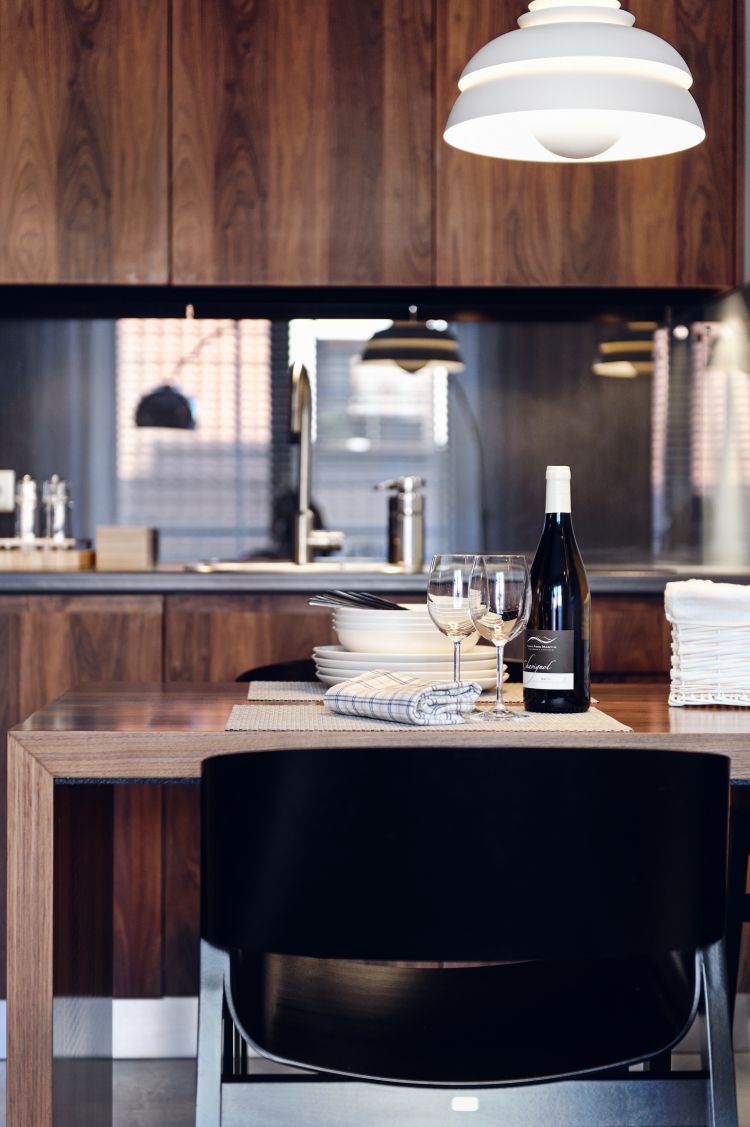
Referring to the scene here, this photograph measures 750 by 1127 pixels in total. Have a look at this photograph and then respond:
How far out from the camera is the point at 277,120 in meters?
3.20

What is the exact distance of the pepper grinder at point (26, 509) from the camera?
348 cm

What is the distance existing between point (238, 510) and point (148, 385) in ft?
1.42

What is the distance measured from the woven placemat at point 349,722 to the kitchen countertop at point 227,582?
4.25 ft

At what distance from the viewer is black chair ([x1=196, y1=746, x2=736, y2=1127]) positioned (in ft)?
3.70

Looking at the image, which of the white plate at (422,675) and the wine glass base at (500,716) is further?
the white plate at (422,675)

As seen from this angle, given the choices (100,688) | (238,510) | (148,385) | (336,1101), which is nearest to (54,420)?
(148,385)

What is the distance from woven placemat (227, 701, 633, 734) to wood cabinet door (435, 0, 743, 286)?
73.9 inches

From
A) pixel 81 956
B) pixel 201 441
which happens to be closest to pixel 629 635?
pixel 201 441

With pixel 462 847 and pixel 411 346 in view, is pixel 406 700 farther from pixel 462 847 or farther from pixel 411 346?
pixel 411 346

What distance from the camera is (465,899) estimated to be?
3.73 ft

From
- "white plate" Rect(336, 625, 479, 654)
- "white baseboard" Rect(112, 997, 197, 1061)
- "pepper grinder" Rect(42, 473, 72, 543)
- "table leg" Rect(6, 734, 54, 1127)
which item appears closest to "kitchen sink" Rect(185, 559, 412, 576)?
"pepper grinder" Rect(42, 473, 72, 543)

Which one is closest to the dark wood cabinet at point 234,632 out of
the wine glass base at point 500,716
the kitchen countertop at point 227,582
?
the kitchen countertop at point 227,582

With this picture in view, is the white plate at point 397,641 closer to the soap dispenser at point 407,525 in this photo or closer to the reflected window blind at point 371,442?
the soap dispenser at point 407,525

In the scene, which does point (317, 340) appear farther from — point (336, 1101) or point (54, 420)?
point (336, 1101)
